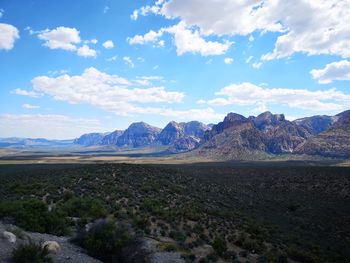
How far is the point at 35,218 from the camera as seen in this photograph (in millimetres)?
18594

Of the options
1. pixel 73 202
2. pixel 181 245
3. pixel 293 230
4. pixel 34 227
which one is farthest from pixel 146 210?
pixel 293 230

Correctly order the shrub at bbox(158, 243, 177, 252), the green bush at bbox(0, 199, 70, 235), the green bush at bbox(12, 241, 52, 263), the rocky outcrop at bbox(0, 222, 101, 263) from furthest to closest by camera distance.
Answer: the green bush at bbox(0, 199, 70, 235)
the shrub at bbox(158, 243, 177, 252)
the rocky outcrop at bbox(0, 222, 101, 263)
the green bush at bbox(12, 241, 52, 263)

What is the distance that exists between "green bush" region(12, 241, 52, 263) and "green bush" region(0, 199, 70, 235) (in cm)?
508

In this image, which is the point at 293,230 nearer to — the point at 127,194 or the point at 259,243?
the point at 259,243

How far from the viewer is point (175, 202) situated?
33406 mm

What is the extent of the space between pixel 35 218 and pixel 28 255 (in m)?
6.33

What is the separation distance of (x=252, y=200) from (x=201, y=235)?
27035 millimetres

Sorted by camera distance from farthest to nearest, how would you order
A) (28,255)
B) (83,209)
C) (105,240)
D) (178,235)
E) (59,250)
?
(83,209) → (178,235) → (105,240) → (59,250) → (28,255)

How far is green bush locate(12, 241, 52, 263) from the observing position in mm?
12531

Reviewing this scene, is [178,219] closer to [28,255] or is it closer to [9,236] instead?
[9,236]

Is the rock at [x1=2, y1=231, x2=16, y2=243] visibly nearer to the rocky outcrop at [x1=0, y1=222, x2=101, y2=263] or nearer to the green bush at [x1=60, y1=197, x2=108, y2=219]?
the rocky outcrop at [x1=0, y1=222, x2=101, y2=263]

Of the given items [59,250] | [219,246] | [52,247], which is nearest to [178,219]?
[219,246]

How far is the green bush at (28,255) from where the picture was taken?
41.1 ft

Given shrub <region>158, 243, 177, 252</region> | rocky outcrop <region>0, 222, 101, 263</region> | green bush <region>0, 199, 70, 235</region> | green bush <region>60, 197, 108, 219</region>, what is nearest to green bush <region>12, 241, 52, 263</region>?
rocky outcrop <region>0, 222, 101, 263</region>
